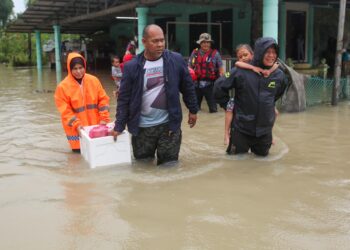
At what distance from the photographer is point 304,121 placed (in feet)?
27.5

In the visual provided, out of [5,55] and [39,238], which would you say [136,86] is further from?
[5,55]

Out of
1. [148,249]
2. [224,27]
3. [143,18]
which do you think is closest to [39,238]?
[148,249]

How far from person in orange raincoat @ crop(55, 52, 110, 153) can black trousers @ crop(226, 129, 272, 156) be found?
A: 5.36 feet

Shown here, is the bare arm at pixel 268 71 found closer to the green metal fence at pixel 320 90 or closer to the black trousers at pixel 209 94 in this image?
the black trousers at pixel 209 94

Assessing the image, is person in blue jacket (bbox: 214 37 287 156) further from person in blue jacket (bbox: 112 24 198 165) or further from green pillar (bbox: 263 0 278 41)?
green pillar (bbox: 263 0 278 41)

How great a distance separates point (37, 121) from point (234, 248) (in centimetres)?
653

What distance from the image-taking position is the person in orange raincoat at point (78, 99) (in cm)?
568

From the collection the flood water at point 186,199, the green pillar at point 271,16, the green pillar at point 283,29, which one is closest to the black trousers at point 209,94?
the green pillar at point 271,16

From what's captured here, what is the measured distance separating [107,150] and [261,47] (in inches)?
79.9

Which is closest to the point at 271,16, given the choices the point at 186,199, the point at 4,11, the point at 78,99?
the point at 78,99

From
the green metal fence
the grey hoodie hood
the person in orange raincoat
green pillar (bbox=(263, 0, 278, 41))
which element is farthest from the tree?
the grey hoodie hood

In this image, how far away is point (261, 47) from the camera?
16.6ft

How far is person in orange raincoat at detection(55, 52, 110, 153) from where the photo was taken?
5.68 metres

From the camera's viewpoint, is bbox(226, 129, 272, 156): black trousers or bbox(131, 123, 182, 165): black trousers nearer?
bbox(131, 123, 182, 165): black trousers
